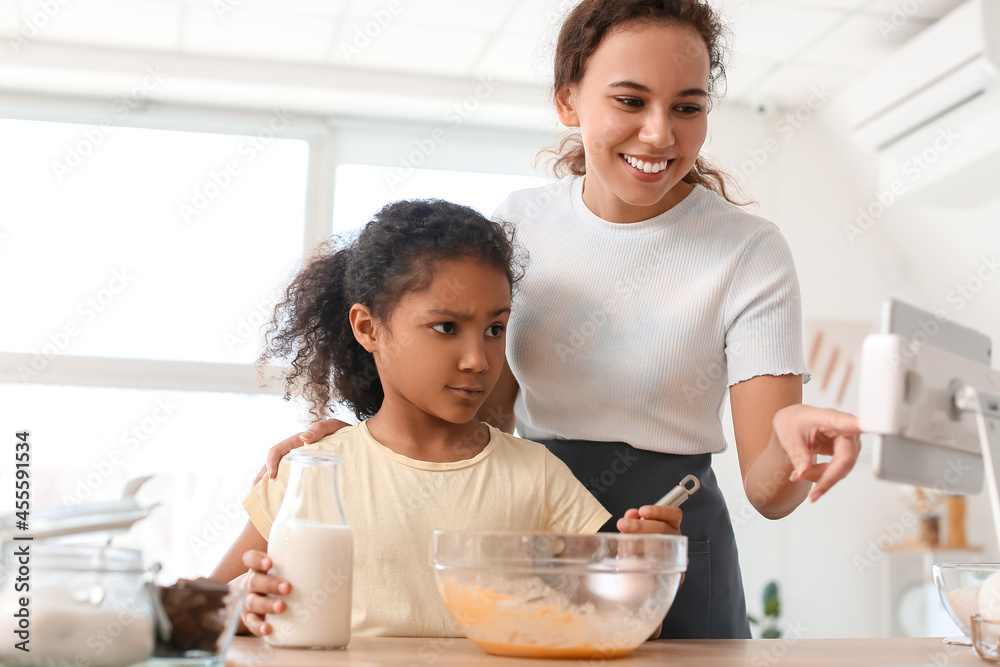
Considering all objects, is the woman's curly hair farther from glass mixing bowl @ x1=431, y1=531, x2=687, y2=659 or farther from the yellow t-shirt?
glass mixing bowl @ x1=431, y1=531, x2=687, y2=659

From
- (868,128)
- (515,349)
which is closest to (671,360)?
(515,349)

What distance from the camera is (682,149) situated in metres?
1.29

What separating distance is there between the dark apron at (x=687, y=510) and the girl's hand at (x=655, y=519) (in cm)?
29

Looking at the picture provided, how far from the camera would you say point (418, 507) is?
3.82ft

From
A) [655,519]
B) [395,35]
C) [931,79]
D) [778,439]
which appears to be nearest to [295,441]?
[655,519]

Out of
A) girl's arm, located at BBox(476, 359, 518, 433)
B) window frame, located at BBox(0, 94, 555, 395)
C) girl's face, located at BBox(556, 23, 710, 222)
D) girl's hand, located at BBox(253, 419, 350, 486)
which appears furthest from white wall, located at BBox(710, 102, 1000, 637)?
girl's hand, located at BBox(253, 419, 350, 486)

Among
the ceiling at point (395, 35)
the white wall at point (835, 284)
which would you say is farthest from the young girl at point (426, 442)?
the white wall at point (835, 284)

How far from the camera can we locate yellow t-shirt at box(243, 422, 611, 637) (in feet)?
3.63

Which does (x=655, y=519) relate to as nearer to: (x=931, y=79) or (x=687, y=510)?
(x=687, y=510)

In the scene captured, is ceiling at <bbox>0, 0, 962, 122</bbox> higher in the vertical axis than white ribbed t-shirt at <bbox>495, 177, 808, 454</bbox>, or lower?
higher

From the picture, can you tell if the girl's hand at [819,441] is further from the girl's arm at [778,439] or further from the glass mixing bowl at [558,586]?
the glass mixing bowl at [558,586]

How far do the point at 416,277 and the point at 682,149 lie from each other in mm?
409

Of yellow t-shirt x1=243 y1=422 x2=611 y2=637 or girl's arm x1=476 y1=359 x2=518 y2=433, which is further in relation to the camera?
girl's arm x1=476 y1=359 x2=518 y2=433

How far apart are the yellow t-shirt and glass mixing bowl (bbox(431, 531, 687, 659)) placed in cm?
29
